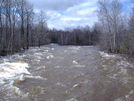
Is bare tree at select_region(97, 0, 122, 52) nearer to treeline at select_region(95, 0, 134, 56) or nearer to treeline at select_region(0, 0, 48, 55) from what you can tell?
treeline at select_region(95, 0, 134, 56)

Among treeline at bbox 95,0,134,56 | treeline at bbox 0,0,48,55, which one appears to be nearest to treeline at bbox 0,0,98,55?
treeline at bbox 0,0,48,55

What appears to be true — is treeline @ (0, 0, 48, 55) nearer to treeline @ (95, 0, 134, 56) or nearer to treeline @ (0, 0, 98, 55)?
treeline @ (0, 0, 98, 55)

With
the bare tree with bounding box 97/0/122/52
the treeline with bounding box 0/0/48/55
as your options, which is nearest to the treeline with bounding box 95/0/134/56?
the bare tree with bounding box 97/0/122/52

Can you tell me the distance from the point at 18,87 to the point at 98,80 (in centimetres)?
433

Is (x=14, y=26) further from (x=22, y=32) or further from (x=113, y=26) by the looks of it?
(x=113, y=26)

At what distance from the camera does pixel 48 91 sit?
5668 millimetres

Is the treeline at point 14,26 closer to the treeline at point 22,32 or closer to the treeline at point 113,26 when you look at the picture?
the treeline at point 22,32

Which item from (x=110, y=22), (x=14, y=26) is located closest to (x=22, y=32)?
(x=14, y=26)

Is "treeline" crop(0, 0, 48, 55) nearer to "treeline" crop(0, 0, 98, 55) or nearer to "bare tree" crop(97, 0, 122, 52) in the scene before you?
"treeline" crop(0, 0, 98, 55)

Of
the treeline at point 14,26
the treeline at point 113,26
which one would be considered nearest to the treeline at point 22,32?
the treeline at point 14,26

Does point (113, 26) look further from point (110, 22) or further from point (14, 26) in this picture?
point (14, 26)

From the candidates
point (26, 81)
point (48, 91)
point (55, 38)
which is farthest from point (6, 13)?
point (55, 38)

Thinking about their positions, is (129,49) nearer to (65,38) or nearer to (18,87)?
(18,87)

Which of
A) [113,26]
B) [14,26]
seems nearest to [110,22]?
[113,26]
